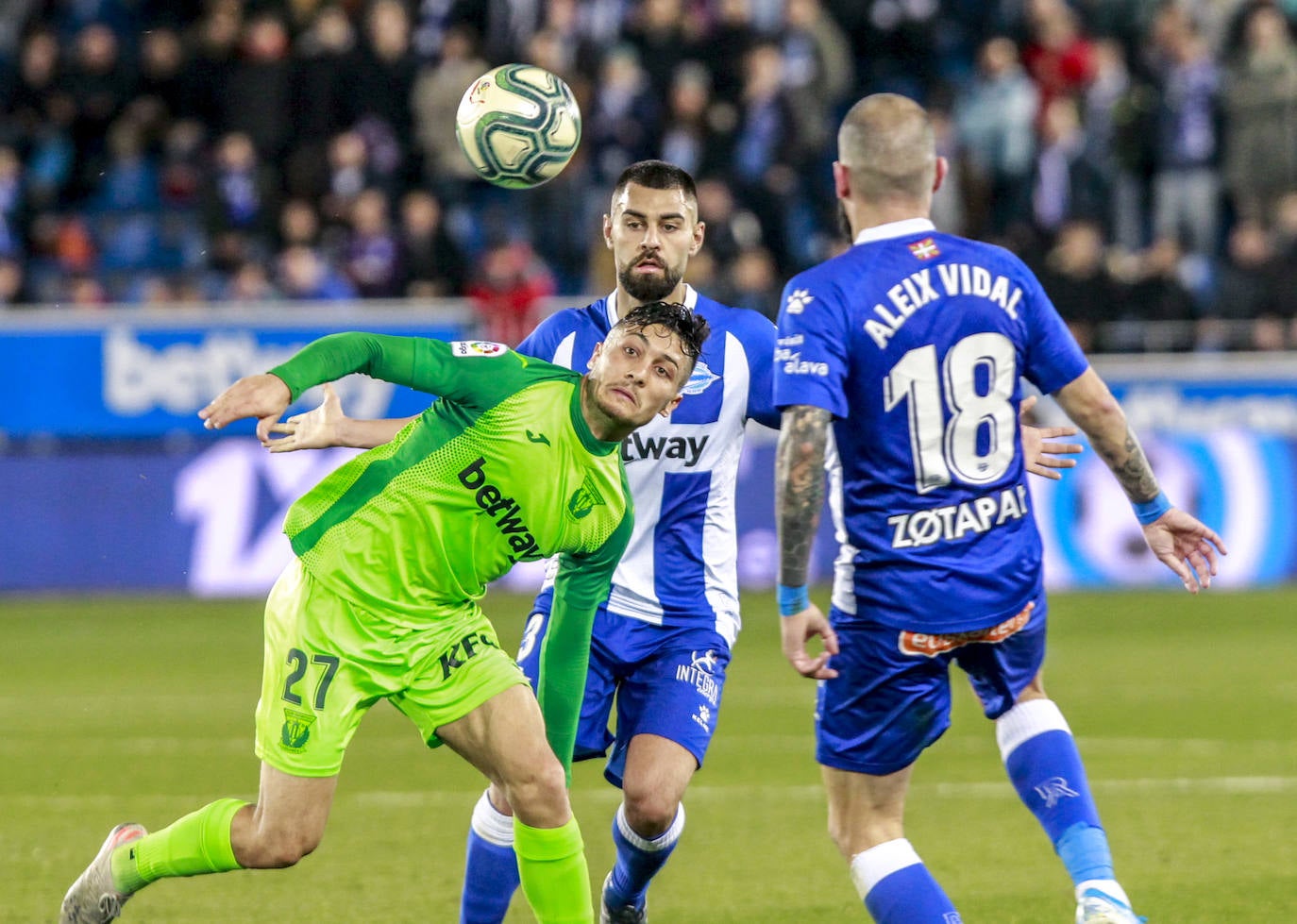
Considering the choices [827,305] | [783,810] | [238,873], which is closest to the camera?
[827,305]

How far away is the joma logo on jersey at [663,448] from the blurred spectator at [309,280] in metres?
10.4

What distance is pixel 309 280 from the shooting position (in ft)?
53.0

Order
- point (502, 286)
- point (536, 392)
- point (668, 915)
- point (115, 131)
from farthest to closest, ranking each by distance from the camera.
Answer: point (115, 131), point (502, 286), point (668, 915), point (536, 392)

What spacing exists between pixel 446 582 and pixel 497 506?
0.25m

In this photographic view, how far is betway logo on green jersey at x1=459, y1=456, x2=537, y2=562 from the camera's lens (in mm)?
5309

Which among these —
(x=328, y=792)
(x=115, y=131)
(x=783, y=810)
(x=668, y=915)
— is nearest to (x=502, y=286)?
(x=115, y=131)

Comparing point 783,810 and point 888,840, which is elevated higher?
point 888,840

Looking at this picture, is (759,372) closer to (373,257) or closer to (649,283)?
(649,283)

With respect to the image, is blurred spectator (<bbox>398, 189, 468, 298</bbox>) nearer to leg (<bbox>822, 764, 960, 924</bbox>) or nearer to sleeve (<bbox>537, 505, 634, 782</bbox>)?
sleeve (<bbox>537, 505, 634, 782</bbox>)

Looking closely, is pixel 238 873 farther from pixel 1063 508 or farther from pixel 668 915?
pixel 1063 508

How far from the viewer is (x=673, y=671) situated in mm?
5926

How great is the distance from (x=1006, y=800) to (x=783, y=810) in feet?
3.26

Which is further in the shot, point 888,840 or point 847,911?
point 847,911

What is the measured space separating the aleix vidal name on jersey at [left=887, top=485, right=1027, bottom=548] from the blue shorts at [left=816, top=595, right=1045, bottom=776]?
244mm
